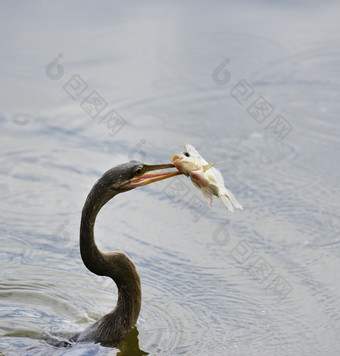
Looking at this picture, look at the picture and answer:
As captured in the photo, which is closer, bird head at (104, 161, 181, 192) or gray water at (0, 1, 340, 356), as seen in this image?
bird head at (104, 161, 181, 192)

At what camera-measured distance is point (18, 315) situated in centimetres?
562

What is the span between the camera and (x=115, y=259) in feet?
16.3

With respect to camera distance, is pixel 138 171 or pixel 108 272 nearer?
pixel 138 171

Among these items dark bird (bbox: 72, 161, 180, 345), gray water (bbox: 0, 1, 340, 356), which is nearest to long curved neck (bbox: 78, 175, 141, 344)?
dark bird (bbox: 72, 161, 180, 345)

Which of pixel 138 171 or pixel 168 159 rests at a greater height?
pixel 168 159

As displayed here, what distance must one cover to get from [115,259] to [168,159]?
115 inches

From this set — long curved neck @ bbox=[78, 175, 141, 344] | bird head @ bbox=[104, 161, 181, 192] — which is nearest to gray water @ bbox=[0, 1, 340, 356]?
long curved neck @ bbox=[78, 175, 141, 344]

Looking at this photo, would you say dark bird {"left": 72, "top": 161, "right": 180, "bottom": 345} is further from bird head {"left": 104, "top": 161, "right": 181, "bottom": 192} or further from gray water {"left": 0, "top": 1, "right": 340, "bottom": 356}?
gray water {"left": 0, "top": 1, "right": 340, "bottom": 356}

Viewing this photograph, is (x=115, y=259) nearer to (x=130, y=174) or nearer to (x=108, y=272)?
(x=108, y=272)

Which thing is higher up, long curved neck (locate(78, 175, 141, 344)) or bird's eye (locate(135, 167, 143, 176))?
bird's eye (locate(135, 167, 143, 176))

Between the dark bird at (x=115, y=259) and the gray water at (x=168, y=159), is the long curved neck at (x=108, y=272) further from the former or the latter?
the gray water at (x=168, y=159)

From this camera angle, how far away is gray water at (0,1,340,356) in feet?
18.6

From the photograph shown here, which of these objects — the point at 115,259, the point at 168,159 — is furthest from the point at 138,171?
the point at 168,159

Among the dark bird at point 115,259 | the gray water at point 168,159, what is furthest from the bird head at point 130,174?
the gray water at point 168,159
